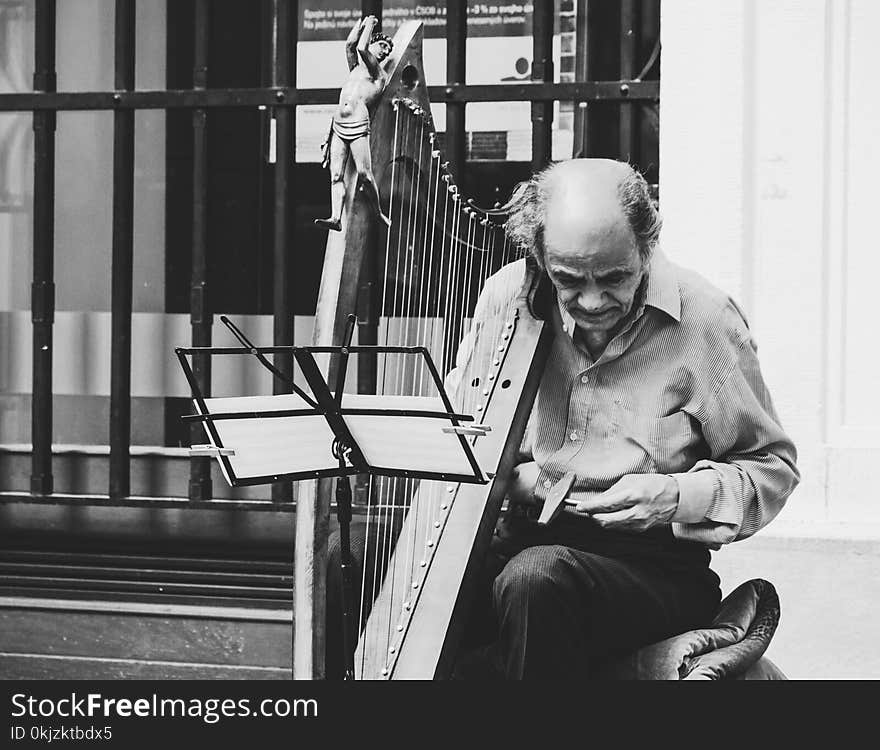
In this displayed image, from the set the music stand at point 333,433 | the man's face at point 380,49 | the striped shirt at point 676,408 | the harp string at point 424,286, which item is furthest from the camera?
the striped shirt at point 676,408

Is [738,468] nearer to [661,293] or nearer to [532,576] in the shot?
[661,293]

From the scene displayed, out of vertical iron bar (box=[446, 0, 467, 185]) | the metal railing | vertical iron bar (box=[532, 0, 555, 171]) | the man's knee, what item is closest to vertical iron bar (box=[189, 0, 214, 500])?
the metal railing

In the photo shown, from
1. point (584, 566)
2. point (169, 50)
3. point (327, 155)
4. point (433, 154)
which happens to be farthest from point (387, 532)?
point (169, 50)

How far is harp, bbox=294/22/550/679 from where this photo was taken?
2092 millimetres

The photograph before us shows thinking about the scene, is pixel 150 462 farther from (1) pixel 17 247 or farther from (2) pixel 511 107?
(2) pixel 511 107

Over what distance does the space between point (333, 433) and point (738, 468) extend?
839 millimetres

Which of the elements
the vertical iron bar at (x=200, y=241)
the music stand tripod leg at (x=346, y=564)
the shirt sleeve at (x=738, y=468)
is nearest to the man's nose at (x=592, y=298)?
the shirt sleeve at (x=738, y=468)

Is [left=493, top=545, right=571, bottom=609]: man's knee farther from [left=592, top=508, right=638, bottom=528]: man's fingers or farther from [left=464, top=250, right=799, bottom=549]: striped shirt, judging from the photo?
[left=464, top=250, right=799, bottom=549]: striped shirt

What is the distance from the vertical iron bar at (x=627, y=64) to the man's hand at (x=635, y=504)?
161cm

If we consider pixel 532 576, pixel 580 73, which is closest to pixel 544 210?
pixel 532 576

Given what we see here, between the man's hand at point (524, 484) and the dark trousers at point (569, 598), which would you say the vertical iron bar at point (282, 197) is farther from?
the man's hand at point (524, 484)

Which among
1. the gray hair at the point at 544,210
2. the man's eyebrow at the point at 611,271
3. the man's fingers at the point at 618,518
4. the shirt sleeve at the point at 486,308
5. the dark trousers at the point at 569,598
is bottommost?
the dark trousers at the point at 569,598

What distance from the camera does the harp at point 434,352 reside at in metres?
2.09

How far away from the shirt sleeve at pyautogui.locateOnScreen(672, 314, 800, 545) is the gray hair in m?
0.29
